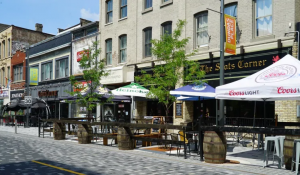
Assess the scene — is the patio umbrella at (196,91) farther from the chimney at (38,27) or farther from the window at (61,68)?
the chimney at (38,27)

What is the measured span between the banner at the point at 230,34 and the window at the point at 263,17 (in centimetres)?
155

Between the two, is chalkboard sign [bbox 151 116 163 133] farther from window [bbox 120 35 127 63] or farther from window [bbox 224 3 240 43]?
window [bbox 120 35 127 63]

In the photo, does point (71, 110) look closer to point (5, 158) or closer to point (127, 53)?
point (127, 53)

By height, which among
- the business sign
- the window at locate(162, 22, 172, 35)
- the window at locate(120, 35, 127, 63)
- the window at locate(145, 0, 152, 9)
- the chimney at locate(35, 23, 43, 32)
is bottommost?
the business sign

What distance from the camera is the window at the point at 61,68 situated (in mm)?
31469

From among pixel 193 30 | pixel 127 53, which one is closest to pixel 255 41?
pixel 193 30

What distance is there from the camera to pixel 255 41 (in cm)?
1608

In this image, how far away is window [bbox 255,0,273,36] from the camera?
15.8m

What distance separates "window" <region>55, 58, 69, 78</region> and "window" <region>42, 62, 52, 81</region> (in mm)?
1589

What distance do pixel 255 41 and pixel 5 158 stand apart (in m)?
12.1

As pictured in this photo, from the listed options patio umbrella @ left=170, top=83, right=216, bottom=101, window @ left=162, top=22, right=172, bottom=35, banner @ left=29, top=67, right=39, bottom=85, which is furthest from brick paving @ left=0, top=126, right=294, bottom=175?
banner @ left=29, top=67, right=39, bottom=85

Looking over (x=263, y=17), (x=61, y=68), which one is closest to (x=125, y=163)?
(x=263, y=17)

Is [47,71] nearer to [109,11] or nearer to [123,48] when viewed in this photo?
[109,11]

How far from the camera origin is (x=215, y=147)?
31.3 feet
